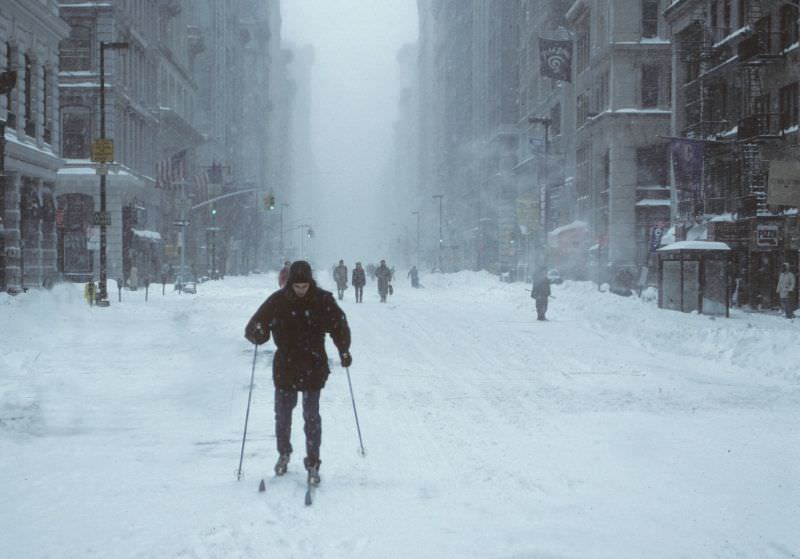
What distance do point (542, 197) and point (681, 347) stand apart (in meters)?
45.2

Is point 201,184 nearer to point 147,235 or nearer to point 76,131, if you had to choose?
point 147,235

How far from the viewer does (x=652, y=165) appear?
167 ft

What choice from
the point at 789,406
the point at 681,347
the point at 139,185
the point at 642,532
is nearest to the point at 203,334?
the point at 681,347

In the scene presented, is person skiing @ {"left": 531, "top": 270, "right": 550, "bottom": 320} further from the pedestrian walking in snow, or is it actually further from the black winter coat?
the black winter coat

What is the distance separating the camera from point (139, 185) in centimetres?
5569

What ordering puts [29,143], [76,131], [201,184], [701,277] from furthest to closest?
[201,184]
[76,131]
[29,143]
[701,277]

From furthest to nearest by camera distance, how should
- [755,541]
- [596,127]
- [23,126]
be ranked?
[596,127]
[23,126]
[755,541]

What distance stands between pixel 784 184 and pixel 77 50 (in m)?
42.9

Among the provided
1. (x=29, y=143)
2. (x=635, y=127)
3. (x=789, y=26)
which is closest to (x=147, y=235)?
(x=29, y=143)

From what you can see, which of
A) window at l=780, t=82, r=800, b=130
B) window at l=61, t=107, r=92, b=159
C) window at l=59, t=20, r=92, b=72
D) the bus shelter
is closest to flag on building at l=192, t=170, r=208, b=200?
window at l=61, t=107, r=92, b=159

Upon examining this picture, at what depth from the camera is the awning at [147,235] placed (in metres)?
56.0

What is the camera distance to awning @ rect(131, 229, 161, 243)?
56.0 meters

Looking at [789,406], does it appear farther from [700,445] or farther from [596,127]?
[596,127]

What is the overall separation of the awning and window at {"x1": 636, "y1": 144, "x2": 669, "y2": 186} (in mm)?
30881
